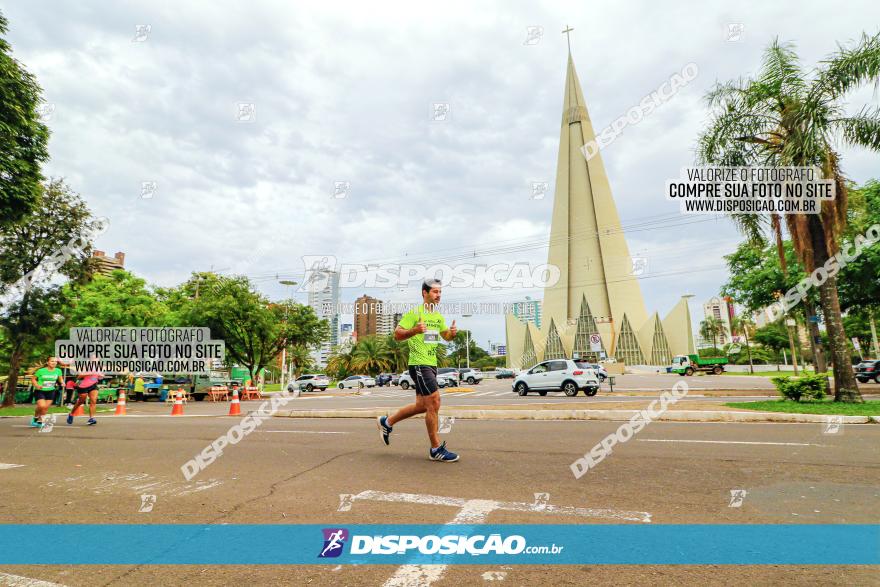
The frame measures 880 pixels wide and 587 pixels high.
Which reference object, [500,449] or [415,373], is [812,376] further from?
[415,373]

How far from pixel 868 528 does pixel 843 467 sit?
239 centimetres

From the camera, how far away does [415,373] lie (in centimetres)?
563

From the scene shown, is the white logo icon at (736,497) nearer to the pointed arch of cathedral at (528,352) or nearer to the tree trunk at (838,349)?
the tree trunk at (838,349)

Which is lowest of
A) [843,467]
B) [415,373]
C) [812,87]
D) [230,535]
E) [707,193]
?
[843,467]

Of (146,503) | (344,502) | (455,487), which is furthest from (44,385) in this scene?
(455,487)

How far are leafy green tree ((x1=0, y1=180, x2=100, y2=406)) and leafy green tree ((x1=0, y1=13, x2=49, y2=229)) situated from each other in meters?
9.53

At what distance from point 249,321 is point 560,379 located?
22.8m

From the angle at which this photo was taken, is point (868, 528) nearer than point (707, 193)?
Yes

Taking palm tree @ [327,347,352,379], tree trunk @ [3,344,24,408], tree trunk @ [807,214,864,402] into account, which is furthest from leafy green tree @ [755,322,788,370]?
tree trunk @ [3,344,24,408]

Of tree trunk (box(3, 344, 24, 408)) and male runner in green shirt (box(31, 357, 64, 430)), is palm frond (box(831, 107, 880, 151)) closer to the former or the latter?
male runner in green shirt (box(31, 357, 64, 430))

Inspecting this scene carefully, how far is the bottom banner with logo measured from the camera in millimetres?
2816

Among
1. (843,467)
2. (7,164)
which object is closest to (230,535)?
(843,467)

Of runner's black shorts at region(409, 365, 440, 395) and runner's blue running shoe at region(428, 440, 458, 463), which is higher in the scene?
runner's black shorts at region(409, 365, 440, 395)

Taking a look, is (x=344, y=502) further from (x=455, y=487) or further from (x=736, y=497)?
(x=736, y=497)
